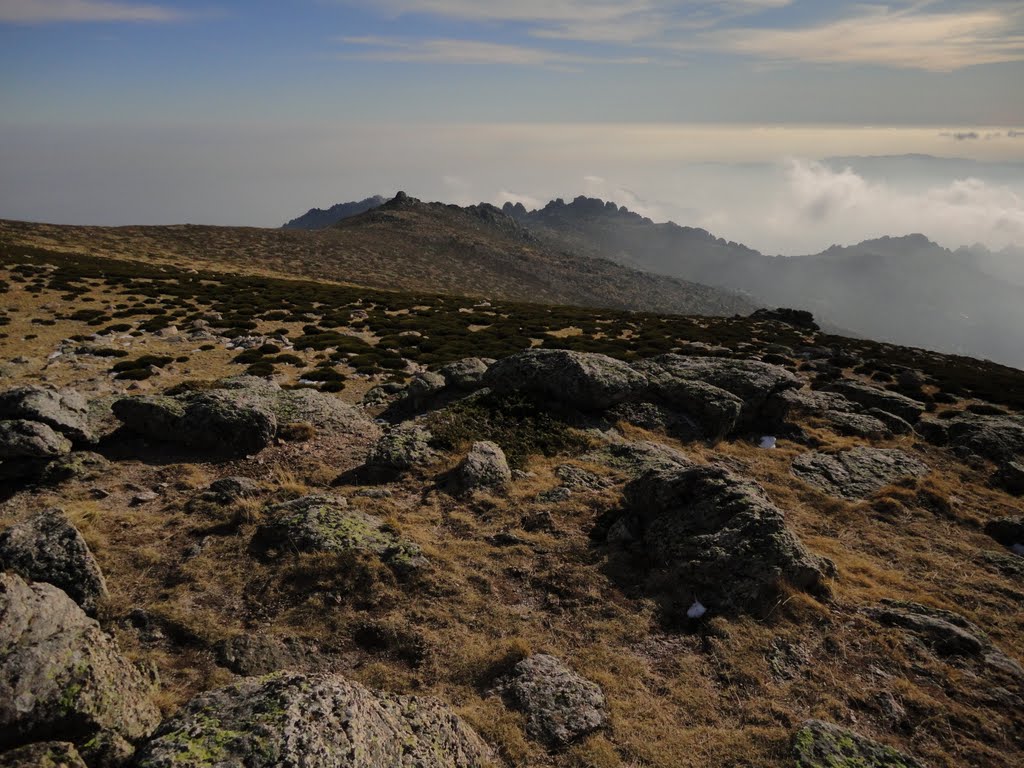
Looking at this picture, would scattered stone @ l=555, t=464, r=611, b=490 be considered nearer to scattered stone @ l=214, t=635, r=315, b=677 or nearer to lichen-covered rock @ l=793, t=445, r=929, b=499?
lichen-covered rock @ l=793, t=445, r=929, b=499

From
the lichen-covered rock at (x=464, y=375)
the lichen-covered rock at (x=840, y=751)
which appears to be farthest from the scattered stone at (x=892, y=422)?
the lichen-covered rock at (x=840, y=751)

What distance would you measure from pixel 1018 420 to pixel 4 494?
43.0 metres

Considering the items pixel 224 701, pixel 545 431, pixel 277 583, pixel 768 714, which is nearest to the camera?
pixel 224 701

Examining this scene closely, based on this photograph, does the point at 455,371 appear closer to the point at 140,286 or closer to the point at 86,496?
the point at 86,496

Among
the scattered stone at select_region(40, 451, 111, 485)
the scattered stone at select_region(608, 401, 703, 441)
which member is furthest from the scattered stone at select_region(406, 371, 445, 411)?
the scattered stone at select_region(40, 451, 111, 485)

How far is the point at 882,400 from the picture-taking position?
97.2 feet

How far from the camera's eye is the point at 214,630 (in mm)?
10219

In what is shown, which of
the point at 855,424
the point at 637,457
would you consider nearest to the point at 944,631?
the point at 637,457

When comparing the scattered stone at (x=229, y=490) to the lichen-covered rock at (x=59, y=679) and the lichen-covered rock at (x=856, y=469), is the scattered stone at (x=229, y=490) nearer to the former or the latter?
the lichen-covered rock at (x=59, y=679)

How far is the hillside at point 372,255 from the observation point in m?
97.1

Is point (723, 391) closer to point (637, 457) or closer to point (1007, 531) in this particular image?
point (637, 457)

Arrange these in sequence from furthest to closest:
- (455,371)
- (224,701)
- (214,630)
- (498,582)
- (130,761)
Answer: (455,371), (498,582), (214,630), (224,701), (130,761)

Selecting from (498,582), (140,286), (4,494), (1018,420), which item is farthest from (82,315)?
(1018,420)

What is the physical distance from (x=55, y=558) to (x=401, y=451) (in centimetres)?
933
